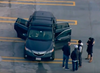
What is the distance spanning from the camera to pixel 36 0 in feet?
66.3

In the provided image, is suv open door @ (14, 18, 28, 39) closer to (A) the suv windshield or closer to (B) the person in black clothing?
(A) the suv windshield

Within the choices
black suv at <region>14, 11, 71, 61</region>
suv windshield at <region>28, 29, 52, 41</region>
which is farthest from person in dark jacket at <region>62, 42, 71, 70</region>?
suv windshield at <region>28, 29, 52, 41</region>

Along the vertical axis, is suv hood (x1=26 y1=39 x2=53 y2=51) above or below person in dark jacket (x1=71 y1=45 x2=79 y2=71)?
above

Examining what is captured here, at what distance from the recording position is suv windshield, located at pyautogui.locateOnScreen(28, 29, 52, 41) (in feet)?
48.0

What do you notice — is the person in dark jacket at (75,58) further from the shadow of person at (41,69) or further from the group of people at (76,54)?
the shadow of person at (41,69)

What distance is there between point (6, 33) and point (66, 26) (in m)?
3.84

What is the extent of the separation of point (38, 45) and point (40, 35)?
76 centimetres

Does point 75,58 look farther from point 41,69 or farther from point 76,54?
point 41,69

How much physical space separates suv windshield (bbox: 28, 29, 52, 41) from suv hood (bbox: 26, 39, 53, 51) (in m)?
0.29

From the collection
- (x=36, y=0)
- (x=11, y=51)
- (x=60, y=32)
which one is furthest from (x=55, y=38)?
(x=36, y=0)

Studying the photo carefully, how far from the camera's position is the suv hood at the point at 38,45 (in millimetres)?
14047

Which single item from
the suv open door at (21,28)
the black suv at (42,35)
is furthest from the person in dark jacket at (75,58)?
the suv open door at (21,28)

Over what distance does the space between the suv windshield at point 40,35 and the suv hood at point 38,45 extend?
0.29 metres

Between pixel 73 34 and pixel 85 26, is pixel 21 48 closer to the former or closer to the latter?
pixel 73 34
